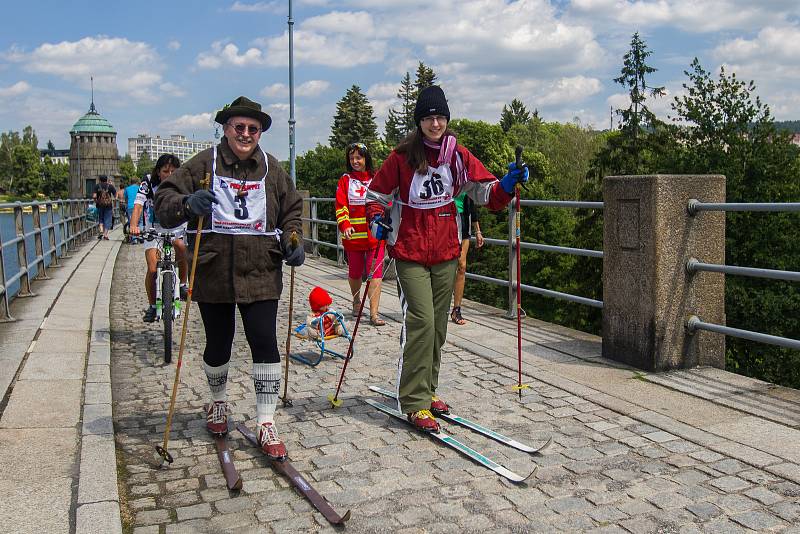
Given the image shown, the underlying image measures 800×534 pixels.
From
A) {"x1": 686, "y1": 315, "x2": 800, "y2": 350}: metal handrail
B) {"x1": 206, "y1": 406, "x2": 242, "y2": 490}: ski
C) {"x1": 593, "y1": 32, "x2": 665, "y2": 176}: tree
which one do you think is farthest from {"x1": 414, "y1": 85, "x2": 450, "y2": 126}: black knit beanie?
{"x1": 593, "y1": 32, "x2": 665, "y2": 176}: tree

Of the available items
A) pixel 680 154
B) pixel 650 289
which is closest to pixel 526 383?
pixel 650 289

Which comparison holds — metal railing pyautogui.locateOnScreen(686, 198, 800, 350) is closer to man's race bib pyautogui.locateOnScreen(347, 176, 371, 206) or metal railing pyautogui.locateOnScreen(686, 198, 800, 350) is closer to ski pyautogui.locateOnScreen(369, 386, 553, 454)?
ski pyautogui.locateOnScreen(369, 386, 553, 454)

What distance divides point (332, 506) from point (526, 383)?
2.65m

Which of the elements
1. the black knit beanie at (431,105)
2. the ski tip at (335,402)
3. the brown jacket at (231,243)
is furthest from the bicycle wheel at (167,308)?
the black knit beanie at (431,105)

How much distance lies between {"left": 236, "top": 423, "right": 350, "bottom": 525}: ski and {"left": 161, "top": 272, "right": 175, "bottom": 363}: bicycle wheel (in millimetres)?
2517

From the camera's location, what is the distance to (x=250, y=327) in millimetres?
4723

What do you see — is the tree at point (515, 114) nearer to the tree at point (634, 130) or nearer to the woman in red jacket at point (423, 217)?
the tree at point (634, 130)

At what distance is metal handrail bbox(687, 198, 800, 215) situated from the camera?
5.74m

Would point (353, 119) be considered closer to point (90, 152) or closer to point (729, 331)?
point (90, 152)

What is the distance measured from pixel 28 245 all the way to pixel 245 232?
7.84 m

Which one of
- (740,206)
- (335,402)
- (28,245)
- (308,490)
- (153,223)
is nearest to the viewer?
Result: (308,490)

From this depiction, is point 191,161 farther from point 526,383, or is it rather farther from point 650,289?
point 650,289

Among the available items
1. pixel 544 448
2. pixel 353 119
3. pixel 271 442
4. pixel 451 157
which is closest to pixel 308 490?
pixel 271 442

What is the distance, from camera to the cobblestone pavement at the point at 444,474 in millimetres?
3781
